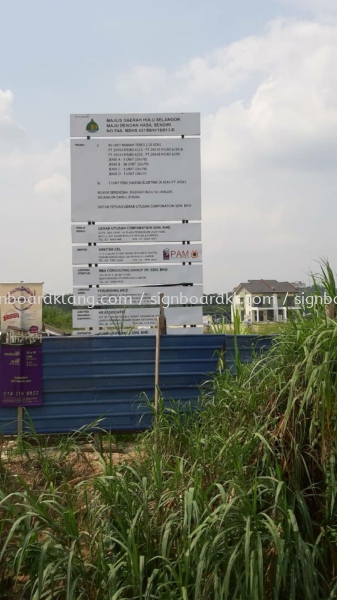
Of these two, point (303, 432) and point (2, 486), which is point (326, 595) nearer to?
point (303, 432)

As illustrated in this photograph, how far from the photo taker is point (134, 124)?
8633mm

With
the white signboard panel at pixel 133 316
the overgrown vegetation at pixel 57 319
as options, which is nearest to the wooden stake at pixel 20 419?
the white signboard panel at pixel 133 316

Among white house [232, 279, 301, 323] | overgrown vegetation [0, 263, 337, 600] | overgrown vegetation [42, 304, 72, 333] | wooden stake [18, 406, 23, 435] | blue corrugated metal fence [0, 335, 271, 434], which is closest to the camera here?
overgrown vegetation [0, 263, 337, 600]

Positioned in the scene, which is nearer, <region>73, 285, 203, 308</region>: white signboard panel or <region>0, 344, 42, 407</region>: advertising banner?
<region>0, 344, 42, 407</region>: advertising banner

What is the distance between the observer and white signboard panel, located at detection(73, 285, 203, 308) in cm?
862

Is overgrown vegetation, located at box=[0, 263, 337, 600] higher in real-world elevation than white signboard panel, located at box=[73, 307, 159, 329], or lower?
lower

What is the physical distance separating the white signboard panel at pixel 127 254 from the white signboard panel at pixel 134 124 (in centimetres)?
142

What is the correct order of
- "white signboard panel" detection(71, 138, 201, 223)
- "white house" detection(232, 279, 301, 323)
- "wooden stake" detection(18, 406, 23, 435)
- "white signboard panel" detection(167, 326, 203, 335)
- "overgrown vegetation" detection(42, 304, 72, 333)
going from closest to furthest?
1. "white house" detection(232, 279, 301, 323)
2. "wooden stake" detection(18, 406, 23, 435)
3. "white signboard panel" detection(71, 138, 201, 223)
4. "white signboard panel" detection(167, 326, 203, 335)
5. "overgrown vegetation" detection(42, 304, 72, 333)

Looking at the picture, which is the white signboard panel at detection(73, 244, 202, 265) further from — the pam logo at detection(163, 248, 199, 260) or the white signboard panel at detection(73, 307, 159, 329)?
the white signboard panel at detection(73, 307, 159, 329)

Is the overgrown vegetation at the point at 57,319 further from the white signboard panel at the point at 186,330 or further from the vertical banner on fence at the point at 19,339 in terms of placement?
the vertical banner on fence at the point at 19,339

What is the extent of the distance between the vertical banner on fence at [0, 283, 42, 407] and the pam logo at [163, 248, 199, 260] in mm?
2758

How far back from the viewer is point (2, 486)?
439cm

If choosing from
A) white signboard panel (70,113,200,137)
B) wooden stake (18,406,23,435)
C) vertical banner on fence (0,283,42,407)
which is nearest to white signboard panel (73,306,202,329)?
white signboard panel (70,113,200,137)

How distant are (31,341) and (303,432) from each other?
2.92 meters
